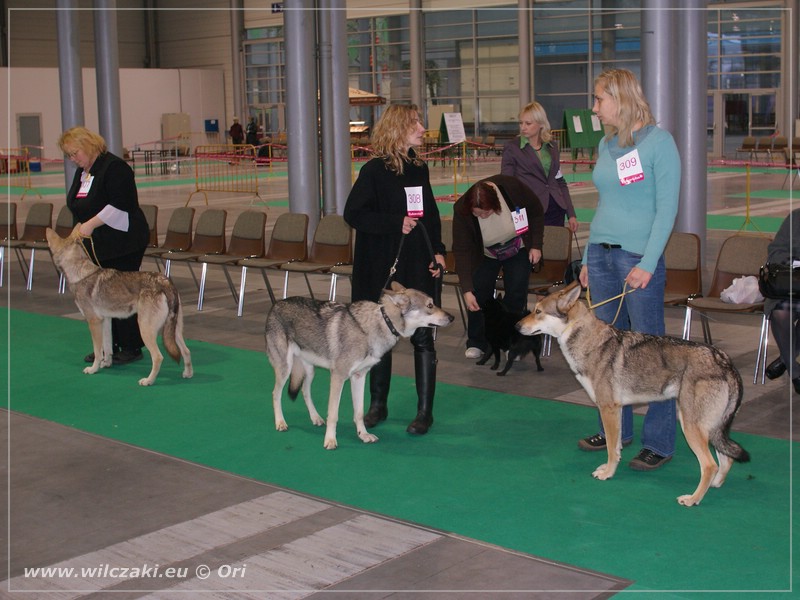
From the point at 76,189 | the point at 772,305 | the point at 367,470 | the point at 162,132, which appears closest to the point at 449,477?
the point at 367,470

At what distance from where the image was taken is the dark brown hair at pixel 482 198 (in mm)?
6871

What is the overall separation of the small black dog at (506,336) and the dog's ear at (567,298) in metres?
2.06

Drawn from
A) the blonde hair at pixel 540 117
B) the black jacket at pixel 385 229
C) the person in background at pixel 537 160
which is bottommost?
the black jacket at pixel 385 229

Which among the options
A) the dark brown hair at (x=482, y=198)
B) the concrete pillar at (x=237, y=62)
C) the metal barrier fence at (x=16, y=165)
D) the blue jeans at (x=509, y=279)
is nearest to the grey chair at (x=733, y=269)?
the blue jeans at (x=509, y=279)

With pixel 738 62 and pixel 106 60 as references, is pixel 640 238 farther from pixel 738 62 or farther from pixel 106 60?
pixel 738 62

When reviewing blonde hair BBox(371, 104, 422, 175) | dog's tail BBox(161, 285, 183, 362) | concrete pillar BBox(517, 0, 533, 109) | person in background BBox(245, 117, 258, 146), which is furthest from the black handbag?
person in background BBox(245, 117, 258, 146)

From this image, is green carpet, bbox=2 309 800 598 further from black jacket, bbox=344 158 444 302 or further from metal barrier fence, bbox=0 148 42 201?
metal barrier fence, bbox=0 148 42 201

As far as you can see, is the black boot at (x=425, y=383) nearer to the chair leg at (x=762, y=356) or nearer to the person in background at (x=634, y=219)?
the person in background at (x=634, y=219)

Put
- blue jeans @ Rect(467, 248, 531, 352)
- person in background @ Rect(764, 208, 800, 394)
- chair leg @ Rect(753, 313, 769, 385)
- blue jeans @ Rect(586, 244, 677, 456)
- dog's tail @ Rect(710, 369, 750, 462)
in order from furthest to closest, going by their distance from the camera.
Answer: blue jeans @ Rect(467, 248, 531, 352)
chair leg @ Rect(753, 313, 769, 385)
person in background @ Rect(764, 208, 800, 394)
blue jeans @ Rect(586, 244, 677, 456)
dog's tail @ Rect(710, 369, 750, 462)

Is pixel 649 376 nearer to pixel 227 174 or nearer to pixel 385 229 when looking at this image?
pixel 385 229

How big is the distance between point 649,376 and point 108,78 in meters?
13.0

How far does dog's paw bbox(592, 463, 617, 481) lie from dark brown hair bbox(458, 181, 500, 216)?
250cm

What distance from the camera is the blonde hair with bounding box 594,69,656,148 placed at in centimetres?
472

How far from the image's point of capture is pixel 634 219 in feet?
15.9
